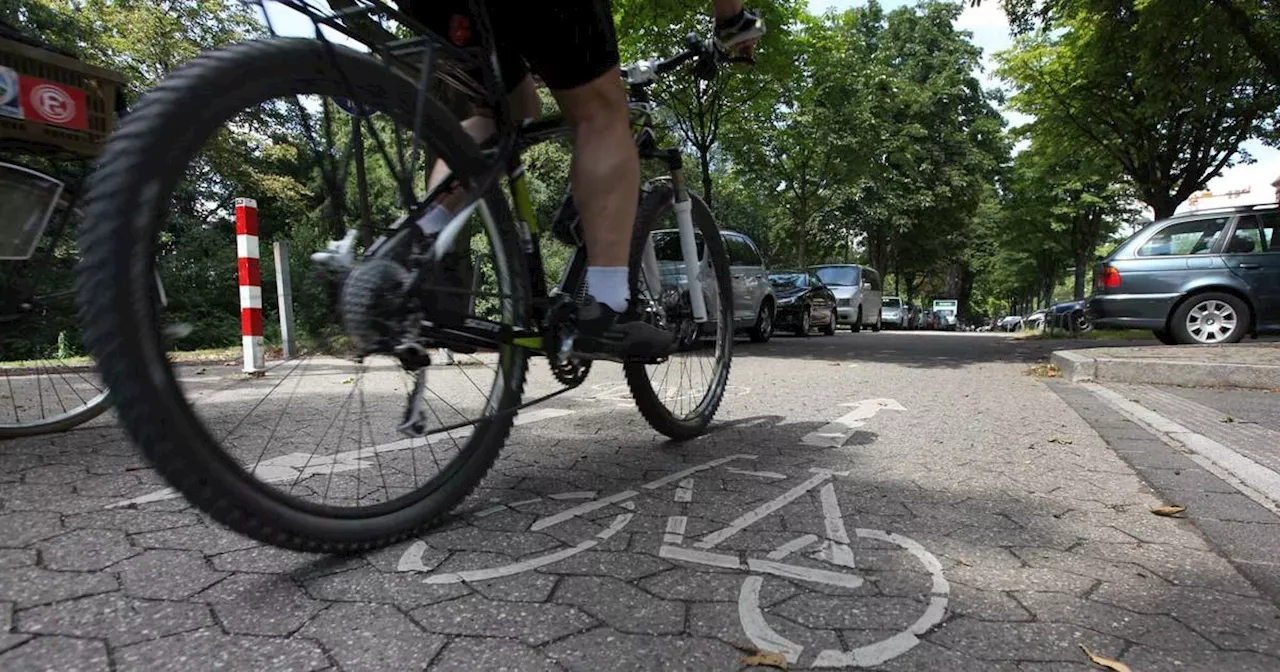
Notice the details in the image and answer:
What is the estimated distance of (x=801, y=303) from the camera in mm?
15070

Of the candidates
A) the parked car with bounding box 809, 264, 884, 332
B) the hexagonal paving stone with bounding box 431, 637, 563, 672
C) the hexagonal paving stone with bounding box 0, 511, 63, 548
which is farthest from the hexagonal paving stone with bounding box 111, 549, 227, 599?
the parked car with bounding box 809, 264, 884, 332

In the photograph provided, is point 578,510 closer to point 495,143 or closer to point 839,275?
point 495,143

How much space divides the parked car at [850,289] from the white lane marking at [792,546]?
19.1 m

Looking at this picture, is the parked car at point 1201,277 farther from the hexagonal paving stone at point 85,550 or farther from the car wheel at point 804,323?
the hexagonal paving stone at point 85,550

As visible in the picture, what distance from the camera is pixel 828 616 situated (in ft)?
4.88

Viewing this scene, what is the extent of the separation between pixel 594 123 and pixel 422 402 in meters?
1.01

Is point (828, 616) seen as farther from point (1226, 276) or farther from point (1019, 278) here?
point (1019, 278)

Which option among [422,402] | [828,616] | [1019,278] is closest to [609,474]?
[422,402]

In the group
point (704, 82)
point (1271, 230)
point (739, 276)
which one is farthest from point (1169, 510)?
point (704, 82)

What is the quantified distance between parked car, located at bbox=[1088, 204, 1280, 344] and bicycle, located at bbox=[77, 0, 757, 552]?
9241mm

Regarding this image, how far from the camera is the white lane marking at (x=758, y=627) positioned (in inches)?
53.0

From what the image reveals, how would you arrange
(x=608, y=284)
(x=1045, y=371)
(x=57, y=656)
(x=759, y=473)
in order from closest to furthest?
(x=57, y=656)
(x=608, y=284)
(x=759, y=473)
(x=1045, y=371)

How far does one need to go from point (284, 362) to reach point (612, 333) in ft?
3.44

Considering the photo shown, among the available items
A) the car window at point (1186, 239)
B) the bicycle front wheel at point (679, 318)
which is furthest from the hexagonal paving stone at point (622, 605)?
the car window at point (1186, 239)
